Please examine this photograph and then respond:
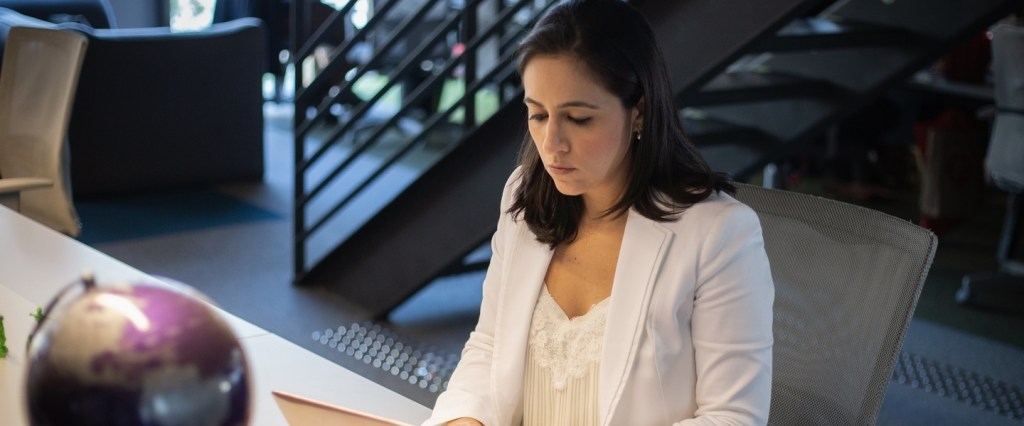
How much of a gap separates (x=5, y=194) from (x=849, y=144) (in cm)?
444

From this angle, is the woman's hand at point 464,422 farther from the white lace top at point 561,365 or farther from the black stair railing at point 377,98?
the black stair railing at point 377,98

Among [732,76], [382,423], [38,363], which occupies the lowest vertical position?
[732,76]

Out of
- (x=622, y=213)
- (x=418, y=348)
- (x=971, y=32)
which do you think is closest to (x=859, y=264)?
(x=622, y=213)

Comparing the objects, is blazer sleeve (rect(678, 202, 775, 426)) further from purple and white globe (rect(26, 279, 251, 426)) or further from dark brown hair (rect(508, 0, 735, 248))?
purple and white globe (rect(26, 279, 251, 426))

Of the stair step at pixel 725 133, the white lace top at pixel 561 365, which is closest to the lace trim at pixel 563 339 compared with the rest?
the white lace top at pixel 561 365

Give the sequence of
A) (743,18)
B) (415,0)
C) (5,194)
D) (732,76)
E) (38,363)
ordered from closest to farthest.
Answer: (38,363) → (5,194) → (743,18) → (732,76) → (415,0)

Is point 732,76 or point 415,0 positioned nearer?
point 732,76

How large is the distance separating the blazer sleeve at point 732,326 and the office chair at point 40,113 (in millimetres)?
2014

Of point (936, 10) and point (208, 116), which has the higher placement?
point (936, 10)

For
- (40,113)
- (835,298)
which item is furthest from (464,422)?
(40,113)

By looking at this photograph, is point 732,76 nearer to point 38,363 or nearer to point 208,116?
point 208,116

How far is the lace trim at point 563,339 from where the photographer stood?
153 centimetres

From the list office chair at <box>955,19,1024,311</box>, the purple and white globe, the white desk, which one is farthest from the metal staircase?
the purple and white globe

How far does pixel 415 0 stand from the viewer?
27.3 ft
